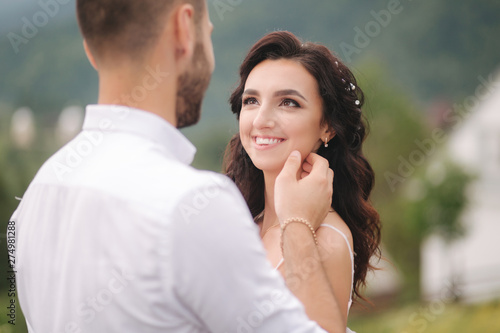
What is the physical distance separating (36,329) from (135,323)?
0.39m

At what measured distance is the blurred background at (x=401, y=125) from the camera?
55.3 ft

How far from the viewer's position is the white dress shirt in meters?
1.40

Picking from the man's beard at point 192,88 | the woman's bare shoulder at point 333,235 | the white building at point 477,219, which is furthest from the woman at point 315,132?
the white building at point 477,219

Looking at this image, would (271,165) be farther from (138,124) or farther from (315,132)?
(138,124)

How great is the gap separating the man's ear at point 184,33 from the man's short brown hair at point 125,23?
0.10 feet

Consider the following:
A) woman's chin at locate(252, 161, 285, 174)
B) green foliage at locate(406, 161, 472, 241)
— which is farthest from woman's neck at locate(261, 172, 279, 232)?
green foliage at locate(406, 161, 472, 241)

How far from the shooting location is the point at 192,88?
5.55 feet

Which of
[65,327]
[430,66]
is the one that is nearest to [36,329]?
[65,327]

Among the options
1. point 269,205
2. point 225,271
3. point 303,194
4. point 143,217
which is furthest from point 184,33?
point 269,205

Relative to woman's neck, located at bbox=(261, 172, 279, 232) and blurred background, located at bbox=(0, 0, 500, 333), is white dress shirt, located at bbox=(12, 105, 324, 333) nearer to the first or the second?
blurred background, located at bbox=(0, 0, 500, 333)

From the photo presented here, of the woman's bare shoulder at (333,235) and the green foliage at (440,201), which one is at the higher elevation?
the woman's bare shoulder at (333,235)

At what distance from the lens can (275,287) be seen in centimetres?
147

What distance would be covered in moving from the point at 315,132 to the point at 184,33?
1.59m

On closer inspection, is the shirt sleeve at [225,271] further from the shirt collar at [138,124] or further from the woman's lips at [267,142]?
the woman's lips at [267,142]
